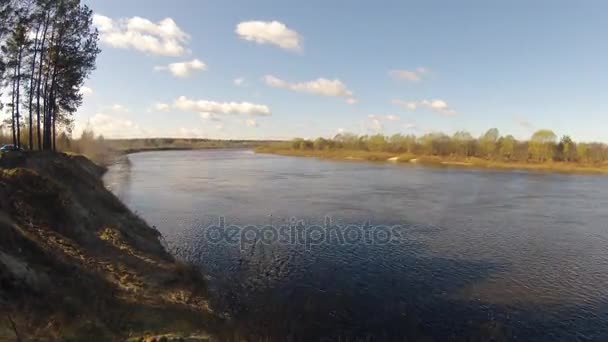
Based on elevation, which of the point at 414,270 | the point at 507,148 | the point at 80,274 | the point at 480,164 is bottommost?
the point at 414,270

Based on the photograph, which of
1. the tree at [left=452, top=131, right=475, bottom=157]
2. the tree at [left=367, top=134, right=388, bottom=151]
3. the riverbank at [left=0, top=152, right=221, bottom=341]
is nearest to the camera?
the riverbank at [left=0, top=152, right=221, bottom=341]

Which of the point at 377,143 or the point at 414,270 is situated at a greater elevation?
the point at 377,143

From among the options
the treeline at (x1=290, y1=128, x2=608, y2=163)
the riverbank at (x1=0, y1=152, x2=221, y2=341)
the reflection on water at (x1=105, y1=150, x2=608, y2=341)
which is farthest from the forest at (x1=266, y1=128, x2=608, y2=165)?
the riverbank at (x1=0, y1=152, x2=221, y2=341)

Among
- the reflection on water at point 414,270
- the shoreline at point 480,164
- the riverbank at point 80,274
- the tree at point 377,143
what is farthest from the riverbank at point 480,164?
the riverbank at point 80,274

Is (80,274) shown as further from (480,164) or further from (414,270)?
(480,164)

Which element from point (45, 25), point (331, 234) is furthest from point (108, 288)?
point (45, 25)

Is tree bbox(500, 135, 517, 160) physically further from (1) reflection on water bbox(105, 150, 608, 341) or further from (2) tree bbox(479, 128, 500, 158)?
(1) reflection on water bbox(105, 150, 608, 341)

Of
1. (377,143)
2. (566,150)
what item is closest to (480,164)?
(566,150)
